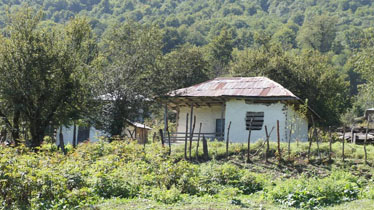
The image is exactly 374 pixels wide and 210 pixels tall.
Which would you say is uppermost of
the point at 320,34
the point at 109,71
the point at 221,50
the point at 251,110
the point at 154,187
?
the point at 320,34

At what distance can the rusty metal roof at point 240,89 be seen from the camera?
1024 inches

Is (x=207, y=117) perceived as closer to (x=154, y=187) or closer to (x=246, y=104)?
(x=246, y=104)

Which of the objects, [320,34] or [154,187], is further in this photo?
[320,34]

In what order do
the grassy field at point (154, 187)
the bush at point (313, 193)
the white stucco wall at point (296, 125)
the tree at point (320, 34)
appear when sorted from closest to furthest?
the grassy field at point (154, 187)
the bush at point (313, 193)
the white stucco wall at point (296, 125)
the tree at point (320, 34)

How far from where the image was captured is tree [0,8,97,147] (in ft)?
76.8

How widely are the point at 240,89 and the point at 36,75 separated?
10.9 m

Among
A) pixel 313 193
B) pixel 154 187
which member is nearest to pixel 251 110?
pixel 154 187

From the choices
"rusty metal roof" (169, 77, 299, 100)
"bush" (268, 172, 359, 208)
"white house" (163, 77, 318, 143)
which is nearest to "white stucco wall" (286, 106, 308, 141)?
"white house" (163, 77, 318, 143)

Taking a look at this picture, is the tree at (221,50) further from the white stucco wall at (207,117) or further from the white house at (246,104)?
the white house at (246,104)

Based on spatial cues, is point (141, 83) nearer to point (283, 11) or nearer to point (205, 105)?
point (205, 105)

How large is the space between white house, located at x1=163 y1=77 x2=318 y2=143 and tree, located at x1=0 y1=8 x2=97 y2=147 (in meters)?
6.16

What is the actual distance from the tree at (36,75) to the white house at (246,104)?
6161 mm

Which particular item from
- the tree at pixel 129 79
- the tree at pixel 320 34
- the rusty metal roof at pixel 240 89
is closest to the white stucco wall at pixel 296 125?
the rusty metal roof at pixel 240 89

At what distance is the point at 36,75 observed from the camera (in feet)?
78.5
